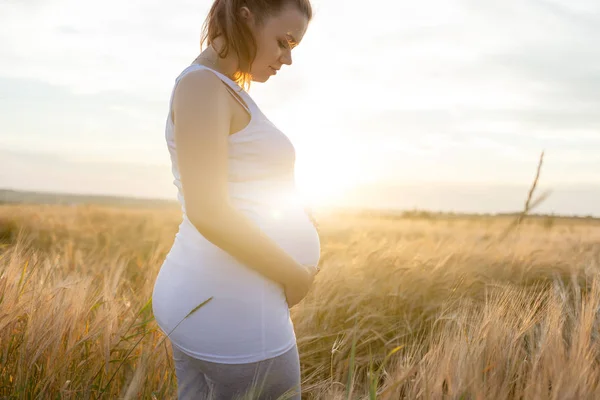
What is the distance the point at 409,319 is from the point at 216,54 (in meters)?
2.28

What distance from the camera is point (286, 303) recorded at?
1.30 metres

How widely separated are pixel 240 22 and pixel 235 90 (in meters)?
0.20

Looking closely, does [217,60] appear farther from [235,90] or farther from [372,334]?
[372,334]

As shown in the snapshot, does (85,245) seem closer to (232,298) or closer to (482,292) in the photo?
(482,292)

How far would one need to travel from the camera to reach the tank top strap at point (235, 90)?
1.13m

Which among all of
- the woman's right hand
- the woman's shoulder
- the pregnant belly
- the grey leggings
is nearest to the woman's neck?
the woman's shoulder

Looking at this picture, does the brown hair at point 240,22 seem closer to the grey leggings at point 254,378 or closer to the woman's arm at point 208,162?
the woman's arm at point 208,162

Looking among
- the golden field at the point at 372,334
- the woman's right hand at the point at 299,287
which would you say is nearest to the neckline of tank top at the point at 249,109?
the woman's right hand at the point at 299,287

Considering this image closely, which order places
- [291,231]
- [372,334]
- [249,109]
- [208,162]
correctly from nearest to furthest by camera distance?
[208,162]
[249,109]
[291,231]
[372,334]

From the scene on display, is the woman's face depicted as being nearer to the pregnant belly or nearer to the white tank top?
the white tank top

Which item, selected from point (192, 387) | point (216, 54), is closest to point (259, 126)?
point (216, 54)

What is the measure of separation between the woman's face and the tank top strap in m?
0.15

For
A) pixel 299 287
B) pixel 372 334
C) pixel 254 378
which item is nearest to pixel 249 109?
pixel 299 287

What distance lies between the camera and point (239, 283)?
1.20 meters
